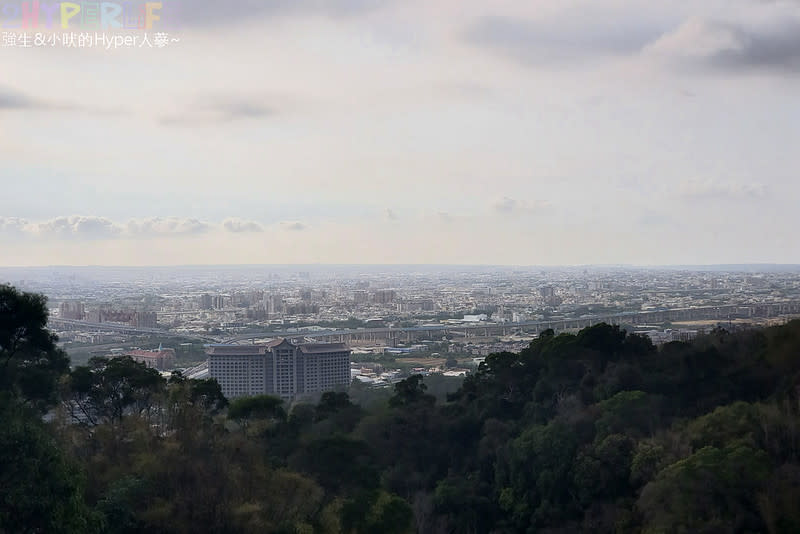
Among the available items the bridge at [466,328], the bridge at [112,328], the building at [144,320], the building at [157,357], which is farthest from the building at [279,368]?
the building at [144,320]

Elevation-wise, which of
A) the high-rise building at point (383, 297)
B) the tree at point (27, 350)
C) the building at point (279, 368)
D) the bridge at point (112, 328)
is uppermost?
the tree at point (27, 350)

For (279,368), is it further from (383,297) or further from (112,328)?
(383,297)

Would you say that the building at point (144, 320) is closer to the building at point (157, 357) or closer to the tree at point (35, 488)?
the building at point (157, 357)

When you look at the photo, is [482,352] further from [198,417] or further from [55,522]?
[55,522]

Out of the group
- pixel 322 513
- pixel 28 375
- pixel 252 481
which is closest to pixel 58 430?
pixel 28 375

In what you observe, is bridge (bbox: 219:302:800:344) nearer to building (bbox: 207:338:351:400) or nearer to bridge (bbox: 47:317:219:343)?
bridge (bbox: 47:317:219:343)

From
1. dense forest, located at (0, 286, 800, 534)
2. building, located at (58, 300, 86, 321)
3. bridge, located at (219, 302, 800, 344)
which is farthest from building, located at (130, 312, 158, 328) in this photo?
dense forest, located at (0, 286, 800, 534)
